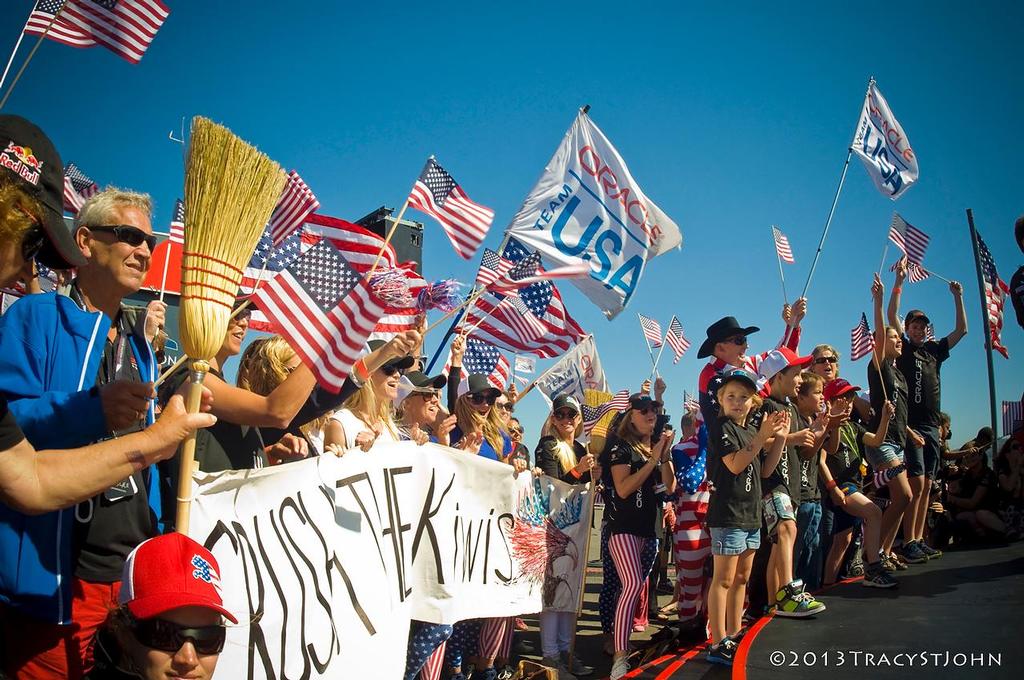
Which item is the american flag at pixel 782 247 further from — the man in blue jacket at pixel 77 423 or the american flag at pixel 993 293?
the man in blue jacket at pixel 77 423

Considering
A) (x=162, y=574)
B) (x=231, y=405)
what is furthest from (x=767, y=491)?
(x=162, y=574)

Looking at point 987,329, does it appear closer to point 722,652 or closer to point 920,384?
point 920,384

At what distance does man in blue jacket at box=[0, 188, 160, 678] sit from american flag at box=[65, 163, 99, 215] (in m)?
6.77

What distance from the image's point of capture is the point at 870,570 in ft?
22.4

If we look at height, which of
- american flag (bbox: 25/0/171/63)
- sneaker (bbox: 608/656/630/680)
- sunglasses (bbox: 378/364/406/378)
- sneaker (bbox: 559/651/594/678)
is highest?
american flag (bbox: 25/0/171/63)

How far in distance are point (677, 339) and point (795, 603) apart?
11.6 metres

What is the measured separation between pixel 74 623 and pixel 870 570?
651 centimetres

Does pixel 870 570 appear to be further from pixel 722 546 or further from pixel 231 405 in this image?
pixel 231 405

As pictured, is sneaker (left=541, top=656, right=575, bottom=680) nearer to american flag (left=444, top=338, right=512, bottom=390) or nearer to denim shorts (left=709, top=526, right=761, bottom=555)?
denim shorts (left=709, top=526, right=761, bottom=555)

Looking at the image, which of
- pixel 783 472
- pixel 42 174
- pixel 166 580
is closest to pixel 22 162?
pixel 42 174

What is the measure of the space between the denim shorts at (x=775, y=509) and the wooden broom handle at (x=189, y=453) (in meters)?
5.05

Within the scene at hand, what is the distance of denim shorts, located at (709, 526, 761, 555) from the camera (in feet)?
18.0

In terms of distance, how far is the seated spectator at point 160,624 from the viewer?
6.99ft

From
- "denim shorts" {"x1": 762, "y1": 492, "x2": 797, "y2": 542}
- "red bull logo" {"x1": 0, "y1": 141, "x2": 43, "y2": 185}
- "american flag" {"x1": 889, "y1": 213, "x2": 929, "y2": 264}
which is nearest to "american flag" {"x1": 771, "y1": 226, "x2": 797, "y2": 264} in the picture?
"american flag" {"x1": 889, "y1": 213, "x2": 929, "y2": 264}
